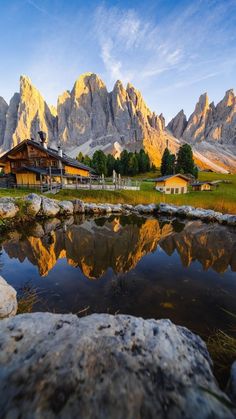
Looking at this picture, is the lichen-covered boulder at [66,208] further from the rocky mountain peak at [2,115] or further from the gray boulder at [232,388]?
the rocky mountain peak at [2,115]

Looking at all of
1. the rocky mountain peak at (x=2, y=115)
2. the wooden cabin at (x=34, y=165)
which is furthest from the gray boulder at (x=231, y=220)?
the rocky mountain peak at (x=2, y=115)

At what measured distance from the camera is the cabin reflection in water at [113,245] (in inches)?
377

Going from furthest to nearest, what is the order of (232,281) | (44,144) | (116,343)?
(44,144) < (232,281) < (116,343)

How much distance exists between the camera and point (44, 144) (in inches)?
1523

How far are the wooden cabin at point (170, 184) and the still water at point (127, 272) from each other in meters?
25.4

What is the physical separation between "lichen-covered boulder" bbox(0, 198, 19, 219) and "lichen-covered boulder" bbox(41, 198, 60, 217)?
278 cm

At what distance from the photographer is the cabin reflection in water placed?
31.4 feet

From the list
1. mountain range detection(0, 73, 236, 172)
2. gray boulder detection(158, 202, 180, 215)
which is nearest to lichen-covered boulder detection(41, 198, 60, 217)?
gray boulder detection(158, 202, 180, 215)

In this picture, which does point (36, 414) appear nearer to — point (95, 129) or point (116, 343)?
point (116, 343)

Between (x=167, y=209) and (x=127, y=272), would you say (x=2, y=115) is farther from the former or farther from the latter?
(x=127, y=272)

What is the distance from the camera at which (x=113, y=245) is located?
482 inches

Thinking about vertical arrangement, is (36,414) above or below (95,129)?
below

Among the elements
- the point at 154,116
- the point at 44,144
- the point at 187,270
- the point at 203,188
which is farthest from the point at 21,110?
the point at 187,270

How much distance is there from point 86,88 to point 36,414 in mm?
231794
